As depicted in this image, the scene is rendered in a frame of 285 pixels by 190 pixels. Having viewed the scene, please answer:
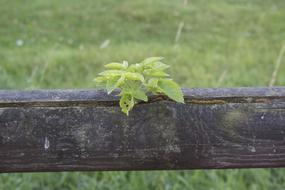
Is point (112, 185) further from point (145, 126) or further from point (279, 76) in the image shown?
point (279, 76)

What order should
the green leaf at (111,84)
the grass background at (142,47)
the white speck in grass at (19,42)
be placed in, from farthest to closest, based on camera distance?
the white speck in grass at (19,42)
the grass background at (142,47)
the green leaf at (111,84)

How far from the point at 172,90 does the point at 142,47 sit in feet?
10.5

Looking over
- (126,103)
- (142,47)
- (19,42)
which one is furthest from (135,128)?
(19,42)

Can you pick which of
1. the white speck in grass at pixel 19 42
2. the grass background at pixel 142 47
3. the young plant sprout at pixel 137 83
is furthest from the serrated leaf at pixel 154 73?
the white speck in grass at pixel 19 42

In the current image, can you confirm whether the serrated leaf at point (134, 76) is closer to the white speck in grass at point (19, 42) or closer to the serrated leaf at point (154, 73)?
the serrated leaf at point (154, 73)

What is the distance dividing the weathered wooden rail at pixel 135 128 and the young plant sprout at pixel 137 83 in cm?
3

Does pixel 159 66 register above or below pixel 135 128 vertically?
above

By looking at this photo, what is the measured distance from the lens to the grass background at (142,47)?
7.75ft

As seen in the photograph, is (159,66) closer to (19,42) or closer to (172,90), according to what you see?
(172,90)

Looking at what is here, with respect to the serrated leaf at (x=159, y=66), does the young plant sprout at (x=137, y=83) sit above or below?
below

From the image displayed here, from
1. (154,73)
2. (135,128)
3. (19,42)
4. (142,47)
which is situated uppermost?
(19,42)

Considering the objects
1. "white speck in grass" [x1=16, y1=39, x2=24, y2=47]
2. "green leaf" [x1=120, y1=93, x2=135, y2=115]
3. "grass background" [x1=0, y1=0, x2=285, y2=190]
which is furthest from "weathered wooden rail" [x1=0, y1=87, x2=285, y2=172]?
"white speck in grass" [x1=16, y1=39, x2=24, y2=47]

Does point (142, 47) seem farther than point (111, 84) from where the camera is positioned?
Yes

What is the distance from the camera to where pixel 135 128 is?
Answer: 0.96 meters
